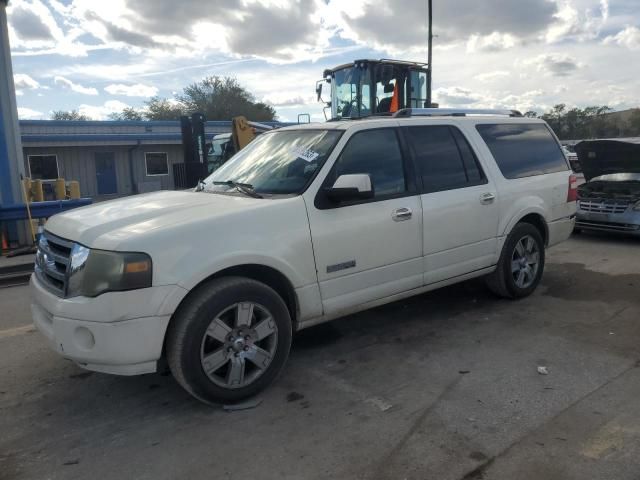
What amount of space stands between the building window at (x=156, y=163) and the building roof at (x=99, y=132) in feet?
3.58

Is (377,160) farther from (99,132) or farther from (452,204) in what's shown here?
(99,132)

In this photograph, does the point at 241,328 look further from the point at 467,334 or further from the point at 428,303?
the point at 428,303

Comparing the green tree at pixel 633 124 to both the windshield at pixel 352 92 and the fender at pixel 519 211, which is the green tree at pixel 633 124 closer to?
the windshield at pixel 352 92

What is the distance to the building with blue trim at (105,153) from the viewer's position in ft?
76.1

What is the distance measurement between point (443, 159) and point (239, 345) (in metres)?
2.51

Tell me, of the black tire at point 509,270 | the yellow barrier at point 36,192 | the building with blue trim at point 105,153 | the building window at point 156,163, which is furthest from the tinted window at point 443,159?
the building window at point 156,163

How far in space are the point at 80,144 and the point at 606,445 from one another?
2494 cm

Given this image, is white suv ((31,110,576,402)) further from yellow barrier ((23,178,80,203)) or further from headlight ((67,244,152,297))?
yellow barrier ((23,178,80,203))

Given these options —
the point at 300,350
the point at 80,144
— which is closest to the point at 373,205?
the point at 300,350

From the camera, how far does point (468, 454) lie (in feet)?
9.29

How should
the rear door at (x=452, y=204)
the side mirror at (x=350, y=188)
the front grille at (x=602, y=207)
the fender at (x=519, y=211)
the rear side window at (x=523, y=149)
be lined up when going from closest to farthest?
the side mirror at (x=350, y=188), the rear door at (x=452, y=204), the fender at (x=519, y=211), the rear side window at (x=523, y=149), the front grille at (x=602, y=207)

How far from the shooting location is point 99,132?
24641 millimetres

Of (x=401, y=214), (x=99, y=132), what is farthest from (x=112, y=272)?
(x=99, y=132)

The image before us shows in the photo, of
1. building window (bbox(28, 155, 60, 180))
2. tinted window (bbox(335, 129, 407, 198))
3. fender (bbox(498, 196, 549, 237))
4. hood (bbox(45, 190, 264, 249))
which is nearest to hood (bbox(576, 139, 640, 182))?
fender (bbox(498, 196, 549, 237))
